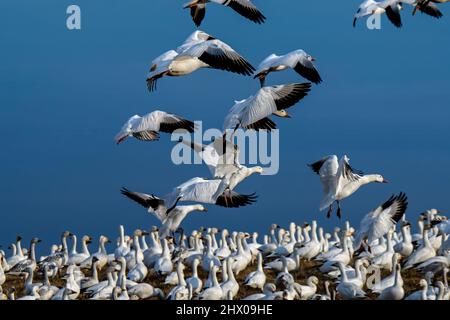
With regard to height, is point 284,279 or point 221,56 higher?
point 221,56

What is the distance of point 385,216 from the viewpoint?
63.1ft

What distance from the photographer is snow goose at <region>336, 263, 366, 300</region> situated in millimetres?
17938

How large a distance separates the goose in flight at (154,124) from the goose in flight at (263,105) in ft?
A: 3.99

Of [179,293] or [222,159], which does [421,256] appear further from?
[222,159]

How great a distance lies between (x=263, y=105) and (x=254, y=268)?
6.24 m

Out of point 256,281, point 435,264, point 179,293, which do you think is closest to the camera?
point 179,293

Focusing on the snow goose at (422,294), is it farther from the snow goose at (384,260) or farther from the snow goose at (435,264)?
the snow goose at (384,260)

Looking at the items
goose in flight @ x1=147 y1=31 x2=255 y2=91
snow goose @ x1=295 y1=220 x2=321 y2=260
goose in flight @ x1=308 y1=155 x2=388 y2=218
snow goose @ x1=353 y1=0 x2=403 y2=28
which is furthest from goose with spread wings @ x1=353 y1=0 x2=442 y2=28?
snow goose @ x1=295 y1=220 x2=321 y2=260

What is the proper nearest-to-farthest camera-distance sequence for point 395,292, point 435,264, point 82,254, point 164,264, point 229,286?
point 395,292 < point 229,286 < point 435,264 < point 164,264 < point 82,254

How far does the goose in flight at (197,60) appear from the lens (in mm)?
16891

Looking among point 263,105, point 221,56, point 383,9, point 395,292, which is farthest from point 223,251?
point 263,105

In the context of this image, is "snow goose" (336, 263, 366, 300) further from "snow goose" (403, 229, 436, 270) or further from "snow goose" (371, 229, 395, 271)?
"snow goose" (371, 229, 395, 271)
